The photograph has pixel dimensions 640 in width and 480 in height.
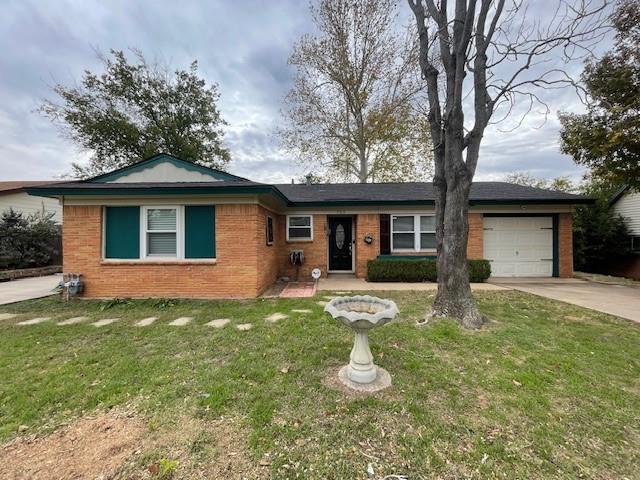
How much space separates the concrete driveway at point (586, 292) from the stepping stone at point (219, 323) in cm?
769

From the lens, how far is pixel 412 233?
10.1 metres

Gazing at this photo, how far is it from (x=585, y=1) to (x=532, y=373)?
5710 mm

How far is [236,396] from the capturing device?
2723 millimetres

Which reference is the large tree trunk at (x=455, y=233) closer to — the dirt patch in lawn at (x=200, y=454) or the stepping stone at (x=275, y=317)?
the stepping stone at (x=275, y=317)

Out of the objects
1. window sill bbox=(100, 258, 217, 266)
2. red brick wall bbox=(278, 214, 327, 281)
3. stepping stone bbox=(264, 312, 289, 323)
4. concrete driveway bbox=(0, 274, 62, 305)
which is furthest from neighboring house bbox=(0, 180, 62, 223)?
stepping stone bbox=(264, 312, 289, 323)

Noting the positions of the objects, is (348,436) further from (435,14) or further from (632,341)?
(435,14)

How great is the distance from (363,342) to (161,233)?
20.5 feet

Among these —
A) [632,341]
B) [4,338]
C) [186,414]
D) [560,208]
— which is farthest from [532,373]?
[560,208]

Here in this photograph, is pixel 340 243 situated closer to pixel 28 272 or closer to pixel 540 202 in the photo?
pixel 540 202

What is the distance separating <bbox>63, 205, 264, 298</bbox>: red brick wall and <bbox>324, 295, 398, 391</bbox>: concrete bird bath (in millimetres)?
4248

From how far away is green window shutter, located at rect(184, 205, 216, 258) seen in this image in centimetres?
699

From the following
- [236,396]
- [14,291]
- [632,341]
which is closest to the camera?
[236,396]

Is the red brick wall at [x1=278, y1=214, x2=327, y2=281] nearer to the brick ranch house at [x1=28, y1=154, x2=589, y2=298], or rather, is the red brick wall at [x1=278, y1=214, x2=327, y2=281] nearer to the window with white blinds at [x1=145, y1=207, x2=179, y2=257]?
the brick ranch house at [x1=28, y1=154, x2=589, y2=298]

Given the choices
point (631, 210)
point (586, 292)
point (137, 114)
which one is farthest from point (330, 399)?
point (137, 114)
